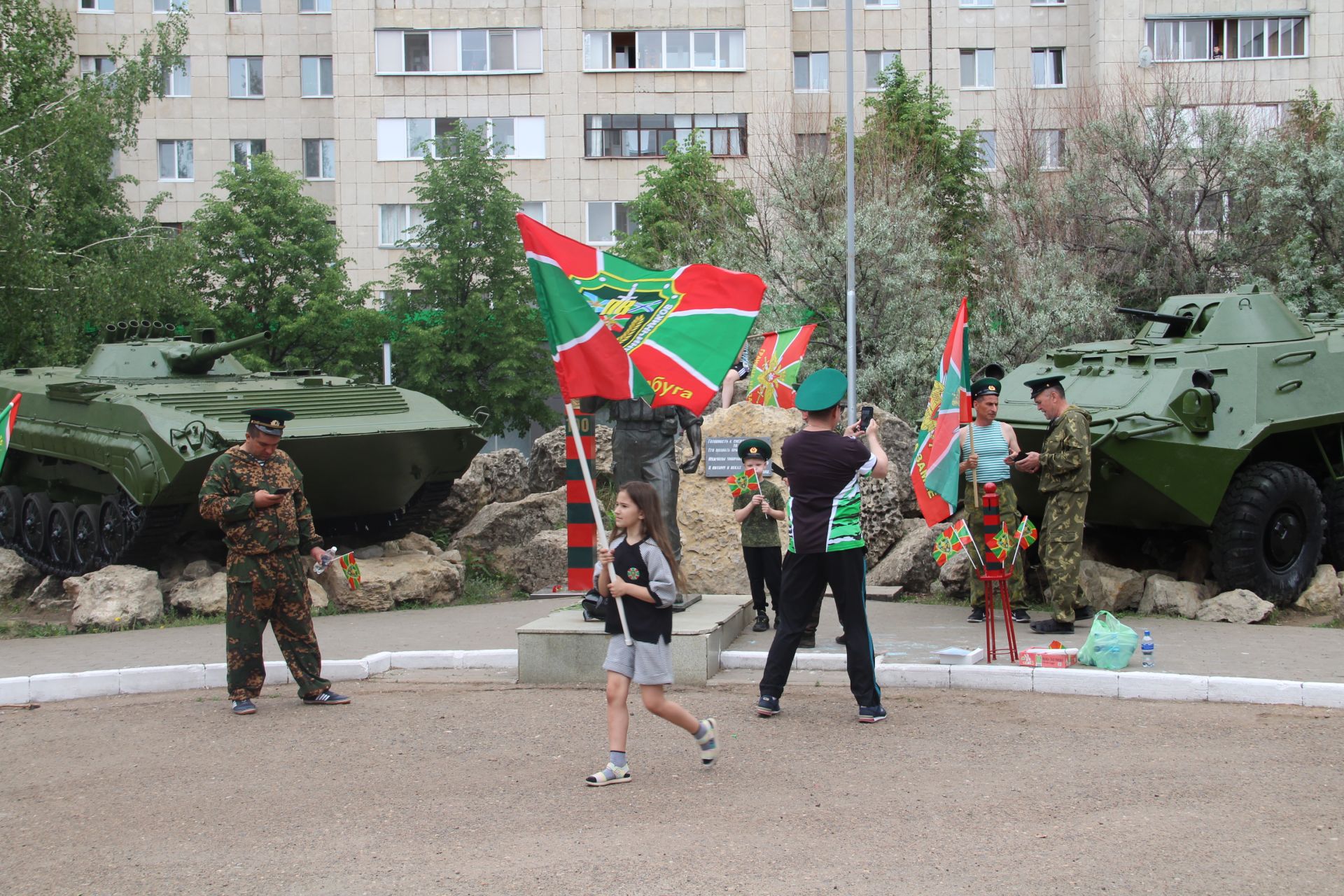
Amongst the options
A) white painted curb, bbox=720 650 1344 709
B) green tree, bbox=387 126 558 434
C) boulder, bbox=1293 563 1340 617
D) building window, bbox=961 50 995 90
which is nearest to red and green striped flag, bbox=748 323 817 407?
boulder, bbox=1293 563 1340 617

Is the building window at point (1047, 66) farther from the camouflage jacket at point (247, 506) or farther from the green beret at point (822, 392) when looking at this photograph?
the camouflage jacket at point (247, 506)

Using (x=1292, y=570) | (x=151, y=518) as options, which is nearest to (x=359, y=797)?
(x=151, y=518)

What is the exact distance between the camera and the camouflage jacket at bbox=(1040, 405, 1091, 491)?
30.0ft

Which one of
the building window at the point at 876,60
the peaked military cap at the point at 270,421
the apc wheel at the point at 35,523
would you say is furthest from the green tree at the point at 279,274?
the peaked military cap at the point at 270,421

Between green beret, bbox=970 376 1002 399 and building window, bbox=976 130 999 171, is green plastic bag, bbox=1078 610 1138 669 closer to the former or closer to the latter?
green beret, bbox=970 376 1002 399

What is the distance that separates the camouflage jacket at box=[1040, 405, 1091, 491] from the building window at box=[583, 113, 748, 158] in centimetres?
2533

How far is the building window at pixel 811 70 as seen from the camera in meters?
34.8

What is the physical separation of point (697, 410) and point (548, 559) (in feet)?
17.1

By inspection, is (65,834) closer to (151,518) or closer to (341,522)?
(151,518)

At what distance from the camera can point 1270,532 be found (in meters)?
10.1

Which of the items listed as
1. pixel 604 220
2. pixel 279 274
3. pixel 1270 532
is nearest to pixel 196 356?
pixel 1270 532

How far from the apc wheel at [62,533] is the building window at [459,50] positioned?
72.4ft

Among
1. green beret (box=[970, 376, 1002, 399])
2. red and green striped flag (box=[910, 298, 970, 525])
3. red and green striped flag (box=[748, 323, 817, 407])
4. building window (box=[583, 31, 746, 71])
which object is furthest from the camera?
building window (box=[583, 31, 746, 71])

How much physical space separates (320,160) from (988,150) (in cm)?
1715
